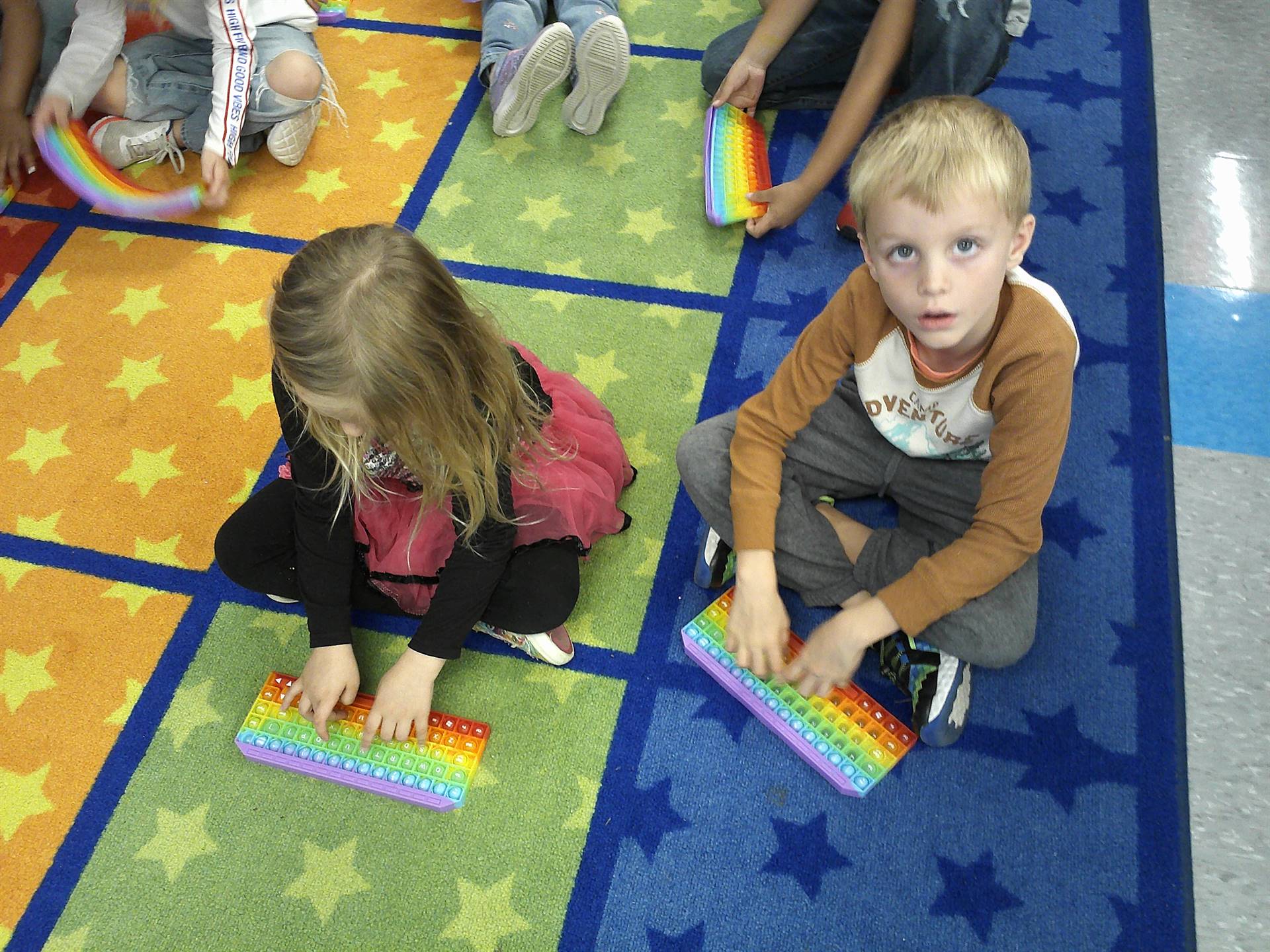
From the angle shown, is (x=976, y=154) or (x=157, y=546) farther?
(x=157, y=546)

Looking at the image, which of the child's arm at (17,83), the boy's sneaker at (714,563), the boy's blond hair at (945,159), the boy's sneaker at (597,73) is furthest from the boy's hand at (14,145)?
the boy's blond hair at (945,159)

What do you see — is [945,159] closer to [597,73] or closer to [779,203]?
[779,203]

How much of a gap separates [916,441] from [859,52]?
745 millimetres

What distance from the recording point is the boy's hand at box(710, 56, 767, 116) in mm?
1401

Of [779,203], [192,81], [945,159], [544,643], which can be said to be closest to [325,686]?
[544,643]

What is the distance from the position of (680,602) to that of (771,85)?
843mm

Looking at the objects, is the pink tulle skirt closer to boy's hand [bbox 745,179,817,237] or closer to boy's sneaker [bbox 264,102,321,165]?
boy's hand [bbox 745,179,817,237]

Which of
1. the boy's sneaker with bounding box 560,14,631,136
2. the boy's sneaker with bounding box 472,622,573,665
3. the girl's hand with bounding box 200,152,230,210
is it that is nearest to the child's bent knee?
the girl's hand with bounding box 200,152,230,210

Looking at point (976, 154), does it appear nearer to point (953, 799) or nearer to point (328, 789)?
point (953, 799)

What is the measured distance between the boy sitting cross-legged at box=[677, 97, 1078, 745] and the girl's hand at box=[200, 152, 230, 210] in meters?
0.85

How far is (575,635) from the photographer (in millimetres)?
1021

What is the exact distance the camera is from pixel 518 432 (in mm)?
912

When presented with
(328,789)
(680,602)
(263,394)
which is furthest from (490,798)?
(263,394)

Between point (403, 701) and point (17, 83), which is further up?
point (17, 83)
